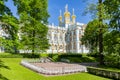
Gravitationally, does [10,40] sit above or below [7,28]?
below

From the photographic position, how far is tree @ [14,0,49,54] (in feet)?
137

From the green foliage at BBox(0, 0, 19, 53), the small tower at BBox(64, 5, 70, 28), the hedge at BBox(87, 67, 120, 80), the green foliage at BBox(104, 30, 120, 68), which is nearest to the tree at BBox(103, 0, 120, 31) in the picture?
the green foliage at BBox(104, 30, 120, 68)

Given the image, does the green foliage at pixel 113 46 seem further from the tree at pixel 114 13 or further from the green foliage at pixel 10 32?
the green foliage at pixel 10 32

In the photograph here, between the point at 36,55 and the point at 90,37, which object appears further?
the point at 90,37

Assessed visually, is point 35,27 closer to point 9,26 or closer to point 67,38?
point 9,26

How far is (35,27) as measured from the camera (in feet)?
139

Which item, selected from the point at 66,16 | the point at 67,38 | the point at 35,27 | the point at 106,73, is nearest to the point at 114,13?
Answer: the point at 106,73

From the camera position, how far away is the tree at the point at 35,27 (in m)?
41.8

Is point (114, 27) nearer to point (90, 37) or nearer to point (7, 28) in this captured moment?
point (7, 28)

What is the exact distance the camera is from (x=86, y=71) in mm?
26891

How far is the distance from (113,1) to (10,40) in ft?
51.4

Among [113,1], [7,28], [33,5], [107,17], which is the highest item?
[33,5]

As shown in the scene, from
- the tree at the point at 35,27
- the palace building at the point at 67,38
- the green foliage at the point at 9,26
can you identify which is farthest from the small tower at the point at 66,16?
the green foliage at the point at 9,26

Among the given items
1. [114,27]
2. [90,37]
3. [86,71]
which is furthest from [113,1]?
[90,37]
